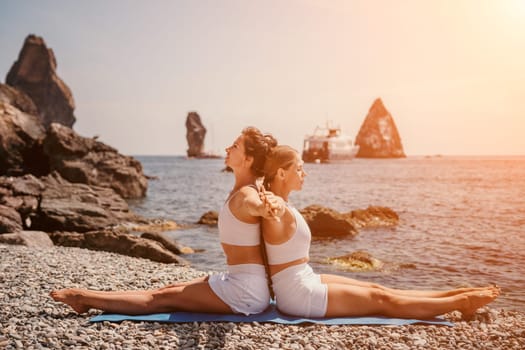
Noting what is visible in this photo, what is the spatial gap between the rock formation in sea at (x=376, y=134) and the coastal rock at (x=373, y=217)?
155 m

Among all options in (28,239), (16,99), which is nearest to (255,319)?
(28,239)

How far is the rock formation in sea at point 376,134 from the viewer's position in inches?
6816

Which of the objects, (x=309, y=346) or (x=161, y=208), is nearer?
(x=309, y=346)

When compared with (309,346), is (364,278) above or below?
below

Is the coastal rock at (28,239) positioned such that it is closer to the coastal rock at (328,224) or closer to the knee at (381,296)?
the coastal rock at (328,224)

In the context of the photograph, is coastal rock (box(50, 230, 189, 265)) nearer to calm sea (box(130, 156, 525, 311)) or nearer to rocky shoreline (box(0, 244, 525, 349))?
calm sea (box(130, 156, 525, 311))

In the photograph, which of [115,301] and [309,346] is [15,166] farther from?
[309,346]

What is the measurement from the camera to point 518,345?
5227mm

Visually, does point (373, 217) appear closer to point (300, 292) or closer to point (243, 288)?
point (300, 292)

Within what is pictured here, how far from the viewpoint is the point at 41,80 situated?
364 ft

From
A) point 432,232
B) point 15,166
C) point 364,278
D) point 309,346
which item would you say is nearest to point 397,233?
point 432,232

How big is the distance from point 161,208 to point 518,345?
24.0 metres

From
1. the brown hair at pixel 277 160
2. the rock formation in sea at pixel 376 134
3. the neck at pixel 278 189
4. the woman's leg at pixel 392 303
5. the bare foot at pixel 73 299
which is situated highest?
the rock formation in sea at pixel 376 134

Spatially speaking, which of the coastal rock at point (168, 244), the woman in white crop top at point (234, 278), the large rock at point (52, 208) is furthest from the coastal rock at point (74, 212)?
the woman in white crop top at point (234, 278)
